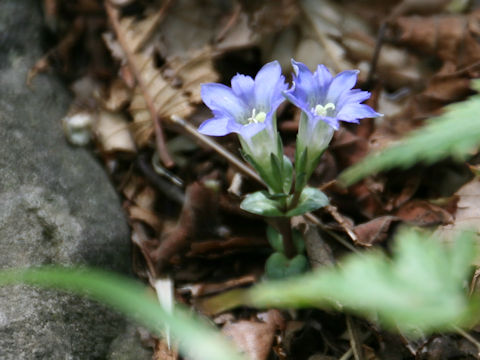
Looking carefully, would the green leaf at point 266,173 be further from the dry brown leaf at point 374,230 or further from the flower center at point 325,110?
the dry brown leaf at point 374,230

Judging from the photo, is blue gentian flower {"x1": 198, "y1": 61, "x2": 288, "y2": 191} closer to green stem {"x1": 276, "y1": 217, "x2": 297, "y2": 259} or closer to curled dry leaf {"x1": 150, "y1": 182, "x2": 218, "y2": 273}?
green stem {"x1": 276, "y1": 217, "x2": 297, "y2": 259}

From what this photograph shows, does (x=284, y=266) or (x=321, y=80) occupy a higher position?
(x=321, y=80)

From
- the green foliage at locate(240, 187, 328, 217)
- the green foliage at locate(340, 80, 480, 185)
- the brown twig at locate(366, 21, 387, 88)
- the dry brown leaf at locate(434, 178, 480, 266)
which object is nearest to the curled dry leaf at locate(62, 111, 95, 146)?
the green foliage at locate(240, 187, 328, 217)

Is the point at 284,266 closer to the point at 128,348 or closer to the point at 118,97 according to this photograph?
the point at 128,348

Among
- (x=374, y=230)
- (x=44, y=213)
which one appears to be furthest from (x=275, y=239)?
(x=44, y=213)

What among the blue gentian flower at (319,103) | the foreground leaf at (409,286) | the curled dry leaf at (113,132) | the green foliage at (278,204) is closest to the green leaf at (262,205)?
the green foliage at (278,204)

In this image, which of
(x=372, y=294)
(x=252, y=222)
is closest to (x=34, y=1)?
(x=252, y=222)
